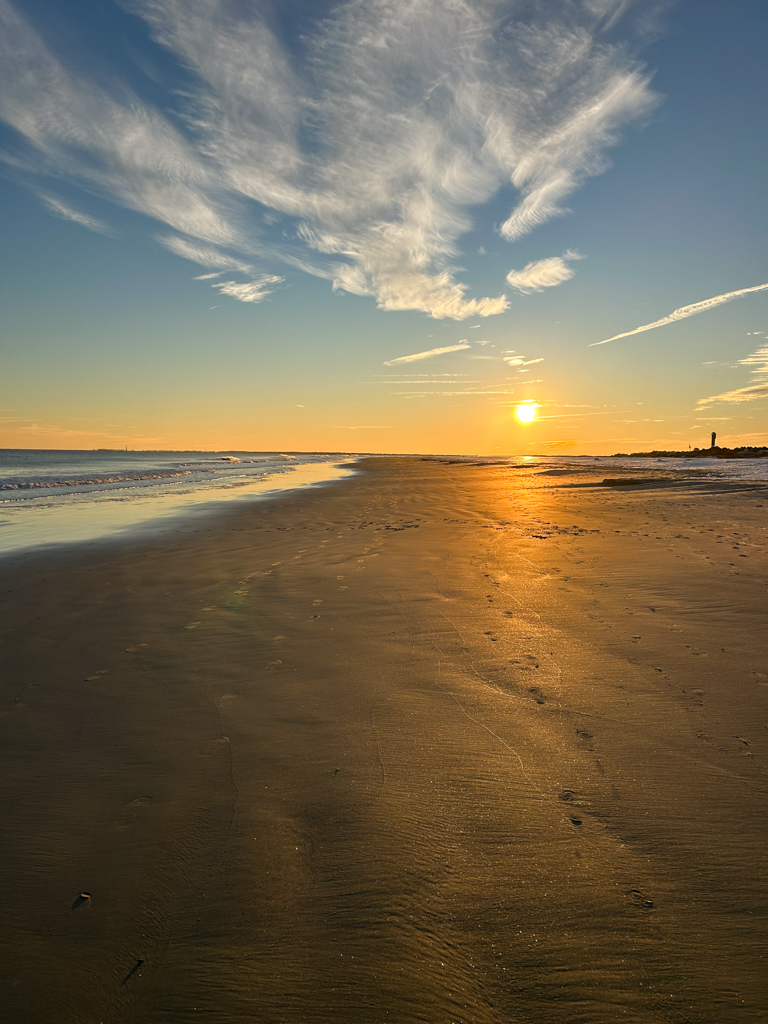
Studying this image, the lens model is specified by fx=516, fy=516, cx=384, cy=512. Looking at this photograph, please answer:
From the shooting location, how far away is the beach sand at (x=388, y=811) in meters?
1.91

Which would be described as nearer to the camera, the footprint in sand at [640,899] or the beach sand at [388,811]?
the beach sand at [388,811]

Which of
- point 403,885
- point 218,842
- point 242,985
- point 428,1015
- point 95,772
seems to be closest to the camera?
point 428,1015

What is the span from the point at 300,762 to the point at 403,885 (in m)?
1.13

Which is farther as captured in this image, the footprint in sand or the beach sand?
the footprint in sand

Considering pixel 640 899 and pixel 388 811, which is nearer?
pixel 640 899

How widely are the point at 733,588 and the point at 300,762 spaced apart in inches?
239

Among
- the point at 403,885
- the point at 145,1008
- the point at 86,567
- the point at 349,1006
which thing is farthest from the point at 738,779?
the point at 86,567

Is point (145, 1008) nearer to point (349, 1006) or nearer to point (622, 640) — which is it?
point (349, 1006)

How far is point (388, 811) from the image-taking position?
2.74m

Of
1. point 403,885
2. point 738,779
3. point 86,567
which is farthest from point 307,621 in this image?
point 86,567

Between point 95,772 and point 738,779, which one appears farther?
point 95,772

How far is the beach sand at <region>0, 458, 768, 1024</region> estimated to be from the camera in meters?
1.91

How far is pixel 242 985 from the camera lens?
6.27 feet

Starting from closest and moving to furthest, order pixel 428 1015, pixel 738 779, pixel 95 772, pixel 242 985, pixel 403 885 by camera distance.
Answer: pixel 428 1015
pixel 242 985
pixel 403 885
pixel 738 779
pixel 95 772
